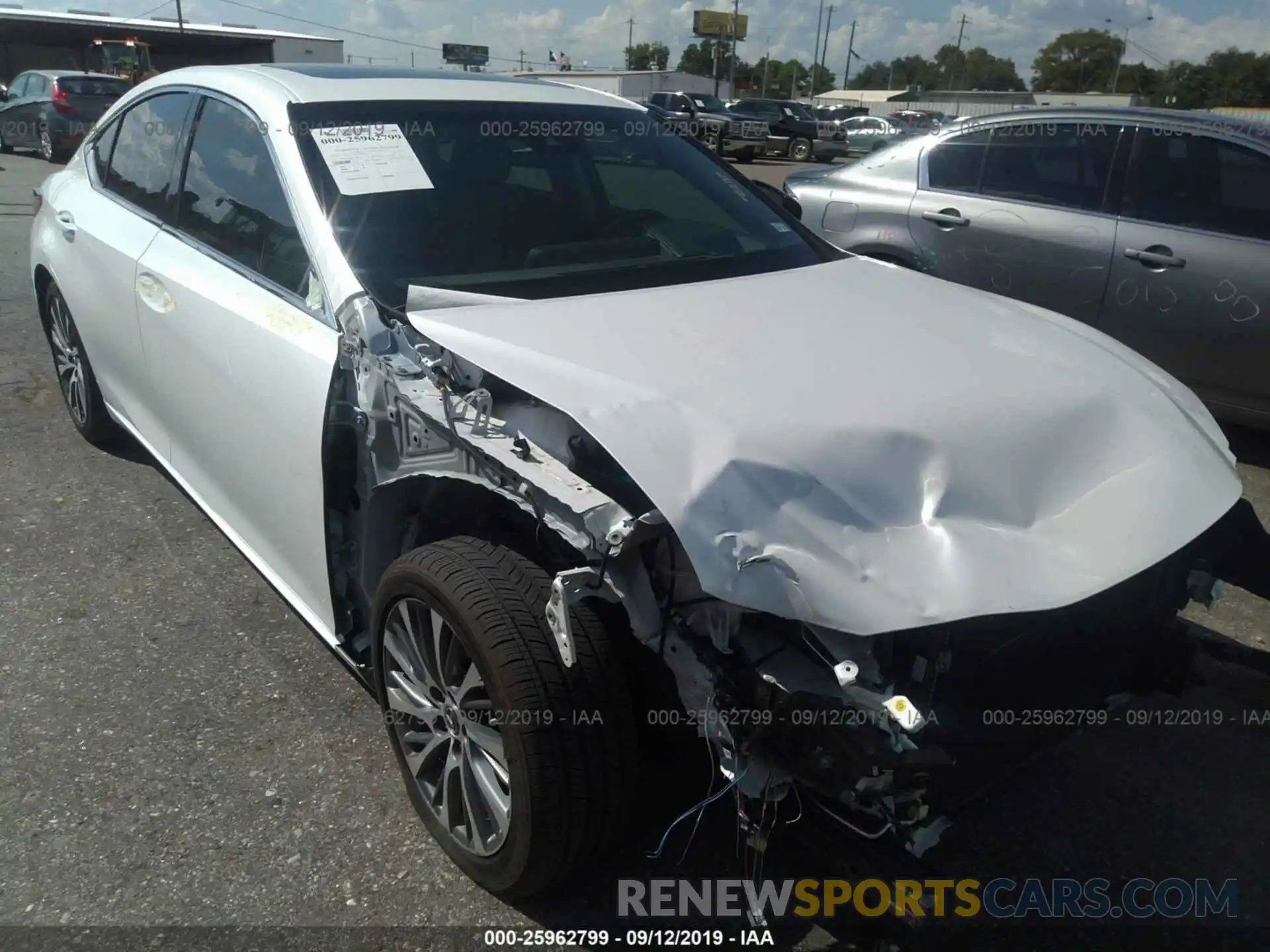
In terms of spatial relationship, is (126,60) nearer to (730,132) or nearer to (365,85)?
(730,132)

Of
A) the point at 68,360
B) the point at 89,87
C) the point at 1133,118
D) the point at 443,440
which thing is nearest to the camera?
the point at 443,440

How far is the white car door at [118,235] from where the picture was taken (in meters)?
3.47

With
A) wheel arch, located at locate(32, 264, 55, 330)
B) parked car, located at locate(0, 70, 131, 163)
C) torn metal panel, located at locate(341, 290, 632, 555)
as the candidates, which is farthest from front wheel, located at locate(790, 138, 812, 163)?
torn metal panel, located at locate(341, 290, 632, 555)

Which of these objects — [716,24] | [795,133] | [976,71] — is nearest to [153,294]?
[795,133]

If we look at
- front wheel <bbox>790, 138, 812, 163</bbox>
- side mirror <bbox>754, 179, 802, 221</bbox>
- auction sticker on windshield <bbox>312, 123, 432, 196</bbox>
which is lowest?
front wheel <bbox>790, 138, 812, 163</bbox>

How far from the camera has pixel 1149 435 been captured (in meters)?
2.18

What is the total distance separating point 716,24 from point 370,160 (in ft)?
253

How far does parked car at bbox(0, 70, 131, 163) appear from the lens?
17.0 m

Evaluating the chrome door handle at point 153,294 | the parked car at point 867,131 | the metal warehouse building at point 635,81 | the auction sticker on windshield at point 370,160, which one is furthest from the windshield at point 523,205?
the metal warehouse building at point 635,81

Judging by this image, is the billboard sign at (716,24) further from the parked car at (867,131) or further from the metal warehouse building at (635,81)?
the parked car at (867,131)

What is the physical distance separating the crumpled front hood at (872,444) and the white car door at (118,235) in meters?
1.75

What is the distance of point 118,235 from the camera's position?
3578 mm

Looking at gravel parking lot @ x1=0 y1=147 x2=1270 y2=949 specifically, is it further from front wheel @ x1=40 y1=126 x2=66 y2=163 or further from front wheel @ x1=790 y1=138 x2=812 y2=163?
front wheel @ x1=790 y1=138 x2=812 y2=163

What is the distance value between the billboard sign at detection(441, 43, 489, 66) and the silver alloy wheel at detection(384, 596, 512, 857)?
63519 millimetres
